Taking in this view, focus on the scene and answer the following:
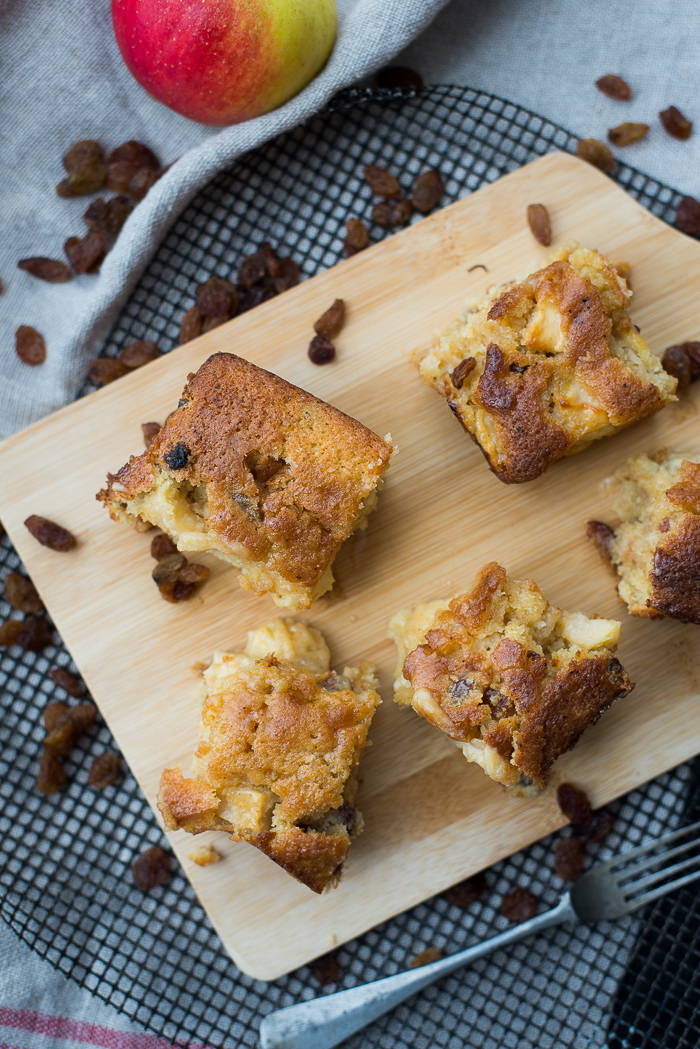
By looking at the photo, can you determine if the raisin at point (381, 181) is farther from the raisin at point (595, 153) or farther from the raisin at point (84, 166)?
the raisin at point (84, 166)

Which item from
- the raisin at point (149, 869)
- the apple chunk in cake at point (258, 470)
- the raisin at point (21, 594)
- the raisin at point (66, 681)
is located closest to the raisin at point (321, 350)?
the apple chunk in cake at point (258, 470)

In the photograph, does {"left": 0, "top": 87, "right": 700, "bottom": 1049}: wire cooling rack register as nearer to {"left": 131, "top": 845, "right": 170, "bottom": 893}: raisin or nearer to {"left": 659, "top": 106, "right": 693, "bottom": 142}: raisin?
{"left": 131, "top": 845, "right": 170, "bottom": 893}: raisin

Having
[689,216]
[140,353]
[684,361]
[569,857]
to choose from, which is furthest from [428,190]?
[569,857]

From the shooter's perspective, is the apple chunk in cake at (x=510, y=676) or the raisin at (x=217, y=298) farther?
the raisin at (x=217, y=298)

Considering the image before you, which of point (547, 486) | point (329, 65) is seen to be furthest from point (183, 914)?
point (329, 65)

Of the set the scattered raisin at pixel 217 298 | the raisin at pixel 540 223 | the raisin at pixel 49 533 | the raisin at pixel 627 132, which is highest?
the raisin at pixel 627 132

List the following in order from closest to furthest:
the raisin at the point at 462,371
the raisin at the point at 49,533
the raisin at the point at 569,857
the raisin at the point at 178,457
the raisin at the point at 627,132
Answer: the raisin at the point at 178,457 < the raisin at the point at 462,371 < the raisin at the point at 49,533 < the raisin at the point at 569,857 < the raisin at the point at 627,132
